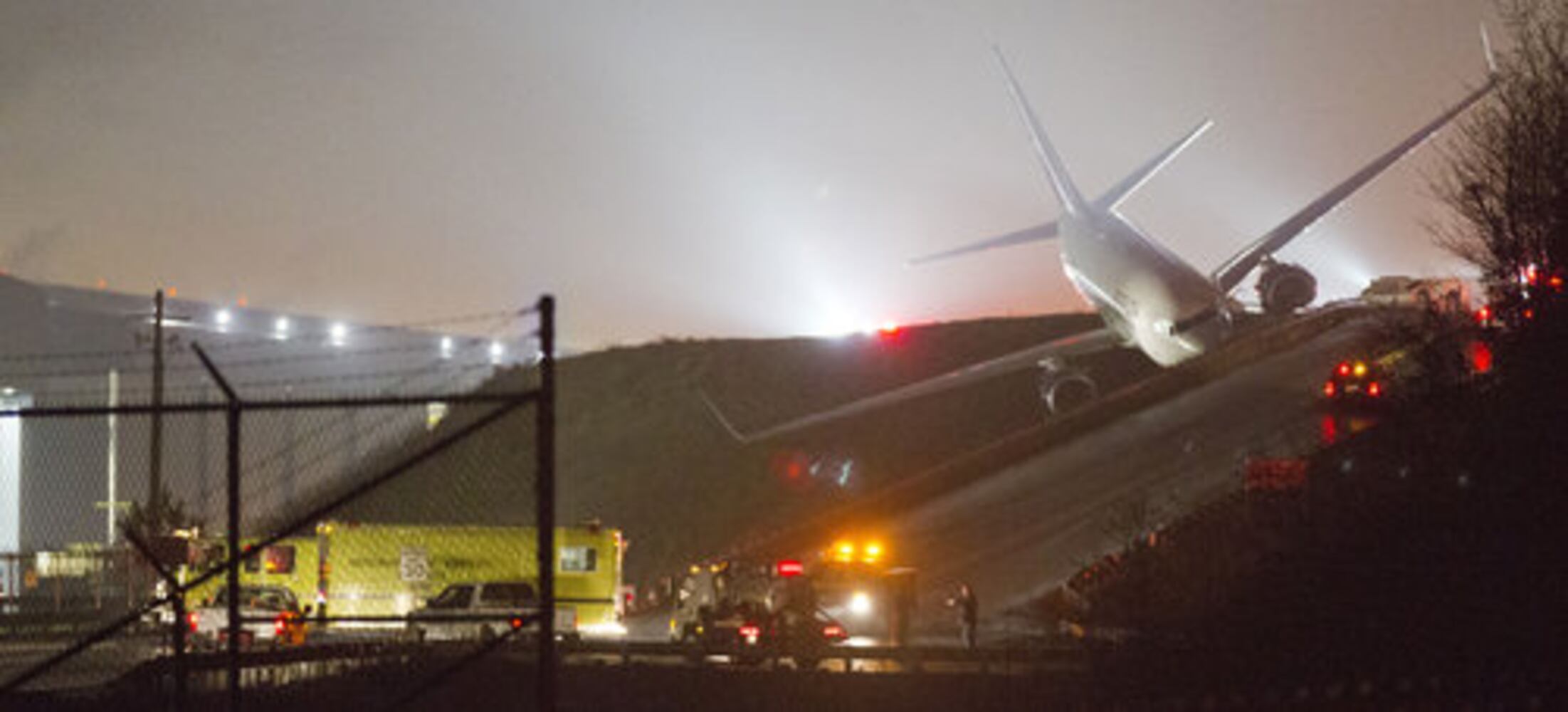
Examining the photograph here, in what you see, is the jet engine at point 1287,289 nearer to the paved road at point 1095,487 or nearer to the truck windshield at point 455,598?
the paved road at point 1095,487

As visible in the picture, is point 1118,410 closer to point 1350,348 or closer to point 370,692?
point 1350,348

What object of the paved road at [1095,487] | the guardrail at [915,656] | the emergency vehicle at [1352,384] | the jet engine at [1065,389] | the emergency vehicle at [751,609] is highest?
the jet engine at [1065,389]

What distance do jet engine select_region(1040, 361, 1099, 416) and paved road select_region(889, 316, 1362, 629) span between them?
1837 millimetres

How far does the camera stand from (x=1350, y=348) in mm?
66250

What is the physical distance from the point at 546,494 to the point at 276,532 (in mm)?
8372

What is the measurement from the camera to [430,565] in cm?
3966

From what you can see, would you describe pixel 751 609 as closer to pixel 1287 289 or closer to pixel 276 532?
pixel 276 532

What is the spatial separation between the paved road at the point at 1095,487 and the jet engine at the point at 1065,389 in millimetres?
1837

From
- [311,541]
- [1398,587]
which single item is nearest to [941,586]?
[311,541]

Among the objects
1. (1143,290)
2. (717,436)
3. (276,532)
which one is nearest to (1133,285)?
(1143,290)

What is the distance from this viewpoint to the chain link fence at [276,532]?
14289 millimetres

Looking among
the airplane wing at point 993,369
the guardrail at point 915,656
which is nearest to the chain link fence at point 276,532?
the guardrail at point 915,656

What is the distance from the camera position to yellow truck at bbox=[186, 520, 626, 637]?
3931cm

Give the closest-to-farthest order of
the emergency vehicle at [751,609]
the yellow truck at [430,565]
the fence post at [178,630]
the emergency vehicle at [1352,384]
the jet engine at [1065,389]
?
the fence post at [178,630], the emergency vehicle at [751,609], the yellow truck at [430,565], the emergency vehicle at [1352,384], the jet engine at [1065,389]
